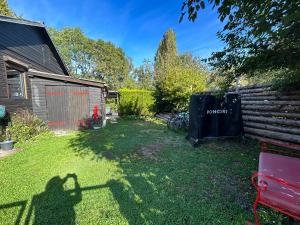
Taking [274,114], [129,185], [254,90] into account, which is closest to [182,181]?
[129,185]

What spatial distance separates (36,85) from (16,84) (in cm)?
75

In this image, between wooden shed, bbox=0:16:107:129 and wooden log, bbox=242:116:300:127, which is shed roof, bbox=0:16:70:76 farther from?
wooden log, bbox=242:116:300:127

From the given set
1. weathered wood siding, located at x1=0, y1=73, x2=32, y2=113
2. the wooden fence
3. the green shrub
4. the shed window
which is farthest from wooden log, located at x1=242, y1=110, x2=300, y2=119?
the shed window

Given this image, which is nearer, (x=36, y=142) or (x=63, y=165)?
(x=63, y=165)

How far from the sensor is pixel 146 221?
236 cm

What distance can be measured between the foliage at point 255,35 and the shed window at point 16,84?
25.4 ft

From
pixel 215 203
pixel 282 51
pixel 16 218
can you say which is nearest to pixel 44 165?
pixel 16 218

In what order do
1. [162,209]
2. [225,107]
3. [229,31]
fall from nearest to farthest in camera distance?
[162,209], [229,31], [225,107]

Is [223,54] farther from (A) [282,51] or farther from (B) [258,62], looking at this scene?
(A) [282,51]

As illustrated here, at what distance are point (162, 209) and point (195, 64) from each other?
22.0m

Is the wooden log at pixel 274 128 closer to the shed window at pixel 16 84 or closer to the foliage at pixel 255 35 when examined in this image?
the foliage at pixel 255 35

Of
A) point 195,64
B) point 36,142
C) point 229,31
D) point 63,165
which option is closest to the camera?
point 229,31

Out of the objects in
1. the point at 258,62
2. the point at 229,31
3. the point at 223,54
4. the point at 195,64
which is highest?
the point at 195,64

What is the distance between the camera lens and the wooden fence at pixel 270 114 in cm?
464
